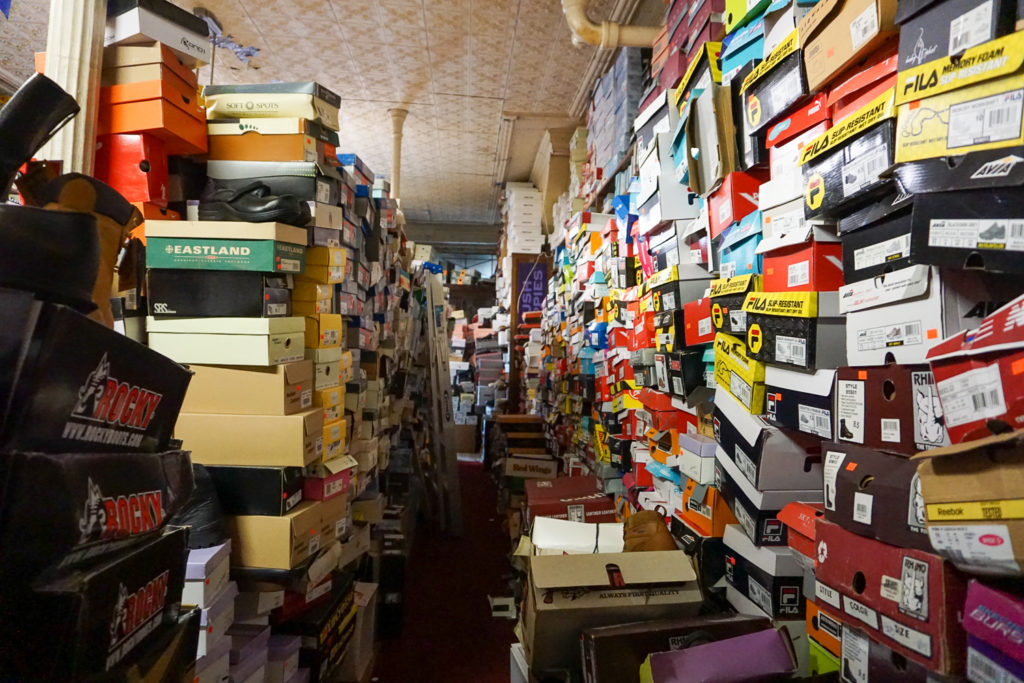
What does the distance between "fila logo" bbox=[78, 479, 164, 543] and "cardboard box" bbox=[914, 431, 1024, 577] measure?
3.54 feet

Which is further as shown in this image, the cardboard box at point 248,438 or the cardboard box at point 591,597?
the cardboard box at point 248,438

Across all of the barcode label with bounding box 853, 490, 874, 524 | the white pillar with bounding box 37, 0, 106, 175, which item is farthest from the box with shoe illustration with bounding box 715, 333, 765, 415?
the white pillar with bounding box 37, 0, 106, 175

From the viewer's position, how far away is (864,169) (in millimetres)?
989

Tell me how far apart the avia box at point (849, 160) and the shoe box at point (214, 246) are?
157 centimetres

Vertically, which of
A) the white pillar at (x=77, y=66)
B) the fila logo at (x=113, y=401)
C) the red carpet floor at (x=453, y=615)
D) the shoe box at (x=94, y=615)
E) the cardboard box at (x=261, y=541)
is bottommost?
the red carpet floor at (x=453, y=615)

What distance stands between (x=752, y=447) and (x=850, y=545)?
454 millimetres

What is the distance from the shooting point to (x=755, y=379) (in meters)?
1.37

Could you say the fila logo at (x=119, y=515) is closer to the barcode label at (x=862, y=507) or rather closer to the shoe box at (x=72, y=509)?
the shoe box at (x=72, y=509)

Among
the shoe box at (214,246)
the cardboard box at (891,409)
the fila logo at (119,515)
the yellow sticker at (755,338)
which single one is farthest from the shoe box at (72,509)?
the yellow sticker at (755,338)

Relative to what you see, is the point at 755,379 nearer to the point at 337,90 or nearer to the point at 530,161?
the point at 337,90

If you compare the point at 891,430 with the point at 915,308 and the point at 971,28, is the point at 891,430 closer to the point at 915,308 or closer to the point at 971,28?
the point at 915,308

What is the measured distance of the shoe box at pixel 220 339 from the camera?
1.79 metres

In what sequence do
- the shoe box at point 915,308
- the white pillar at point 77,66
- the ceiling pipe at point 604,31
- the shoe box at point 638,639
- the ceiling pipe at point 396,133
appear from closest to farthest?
1. the shoe box at point 915,308
2. the shoe box at point 638,639
3. the white pillar at point 77,66
4. the ceiling pipe at point 604,31
5. the ceiling pipe at point 396,133

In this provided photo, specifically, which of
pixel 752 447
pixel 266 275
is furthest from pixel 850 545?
pixel 266 275
